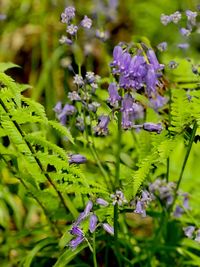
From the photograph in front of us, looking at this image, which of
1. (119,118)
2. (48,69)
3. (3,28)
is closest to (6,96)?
(119,118)

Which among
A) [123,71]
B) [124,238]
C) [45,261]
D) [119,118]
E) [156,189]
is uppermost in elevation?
[123,71]

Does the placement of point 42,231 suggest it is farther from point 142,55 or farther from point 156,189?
point 142,55

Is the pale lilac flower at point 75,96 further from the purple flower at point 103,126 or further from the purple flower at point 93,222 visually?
the purple flower at point 93,222

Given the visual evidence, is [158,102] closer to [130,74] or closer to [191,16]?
[191,16]

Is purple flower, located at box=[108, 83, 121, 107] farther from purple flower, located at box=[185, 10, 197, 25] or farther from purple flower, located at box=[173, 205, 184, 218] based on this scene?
purple flower, located at box=[173, 205, 184, 218]

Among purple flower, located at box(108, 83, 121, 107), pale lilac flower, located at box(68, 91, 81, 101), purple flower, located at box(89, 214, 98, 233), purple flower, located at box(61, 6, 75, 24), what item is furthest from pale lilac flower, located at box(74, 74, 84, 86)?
purple flower, located at box(89, 214, 98, 233)

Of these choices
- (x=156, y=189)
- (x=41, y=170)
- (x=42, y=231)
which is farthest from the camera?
(x=42, y=231)

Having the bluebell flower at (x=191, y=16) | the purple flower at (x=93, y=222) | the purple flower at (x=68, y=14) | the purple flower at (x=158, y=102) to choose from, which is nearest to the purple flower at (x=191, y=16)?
the bluebell flower at (x=191, y=16)

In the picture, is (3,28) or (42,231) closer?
(42,231)
